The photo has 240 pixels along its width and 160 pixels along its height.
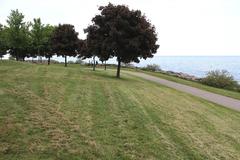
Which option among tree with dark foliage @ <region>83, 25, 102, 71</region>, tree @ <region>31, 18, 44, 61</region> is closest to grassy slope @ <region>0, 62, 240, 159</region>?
tree with dark foliage @ <region>83, 25, 102, 71</region>

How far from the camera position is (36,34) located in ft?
Result: 146

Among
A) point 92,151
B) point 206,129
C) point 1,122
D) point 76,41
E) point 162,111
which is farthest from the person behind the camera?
point 76,41

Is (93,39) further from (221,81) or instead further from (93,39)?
(221,81)

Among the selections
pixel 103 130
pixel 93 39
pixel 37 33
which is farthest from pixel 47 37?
pixel 103 130

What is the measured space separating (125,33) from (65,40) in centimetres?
1877

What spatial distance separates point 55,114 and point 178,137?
11.4ft

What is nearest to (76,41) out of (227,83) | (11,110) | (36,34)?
(36,34)

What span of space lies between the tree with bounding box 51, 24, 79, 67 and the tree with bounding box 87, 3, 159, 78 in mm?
16216

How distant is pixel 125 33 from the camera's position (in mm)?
22422

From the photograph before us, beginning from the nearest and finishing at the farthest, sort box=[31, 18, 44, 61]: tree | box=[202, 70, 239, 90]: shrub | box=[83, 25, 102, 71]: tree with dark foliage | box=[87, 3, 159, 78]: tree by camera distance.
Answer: box=[87, 3, 159, 78]: tree → box=[83, 25, 102, 71]: tree with dark foliage → box=[202, 70, 239, 90]: shrub → box=[31, 18, 44, 61]: tree

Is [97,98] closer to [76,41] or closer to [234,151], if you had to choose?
[234,151]

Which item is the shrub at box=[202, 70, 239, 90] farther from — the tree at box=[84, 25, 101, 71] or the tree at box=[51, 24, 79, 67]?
the tree at box=[51, 24, 79, 67]

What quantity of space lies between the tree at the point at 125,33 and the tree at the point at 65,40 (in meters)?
16.2

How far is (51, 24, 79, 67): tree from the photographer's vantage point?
39062 mm
